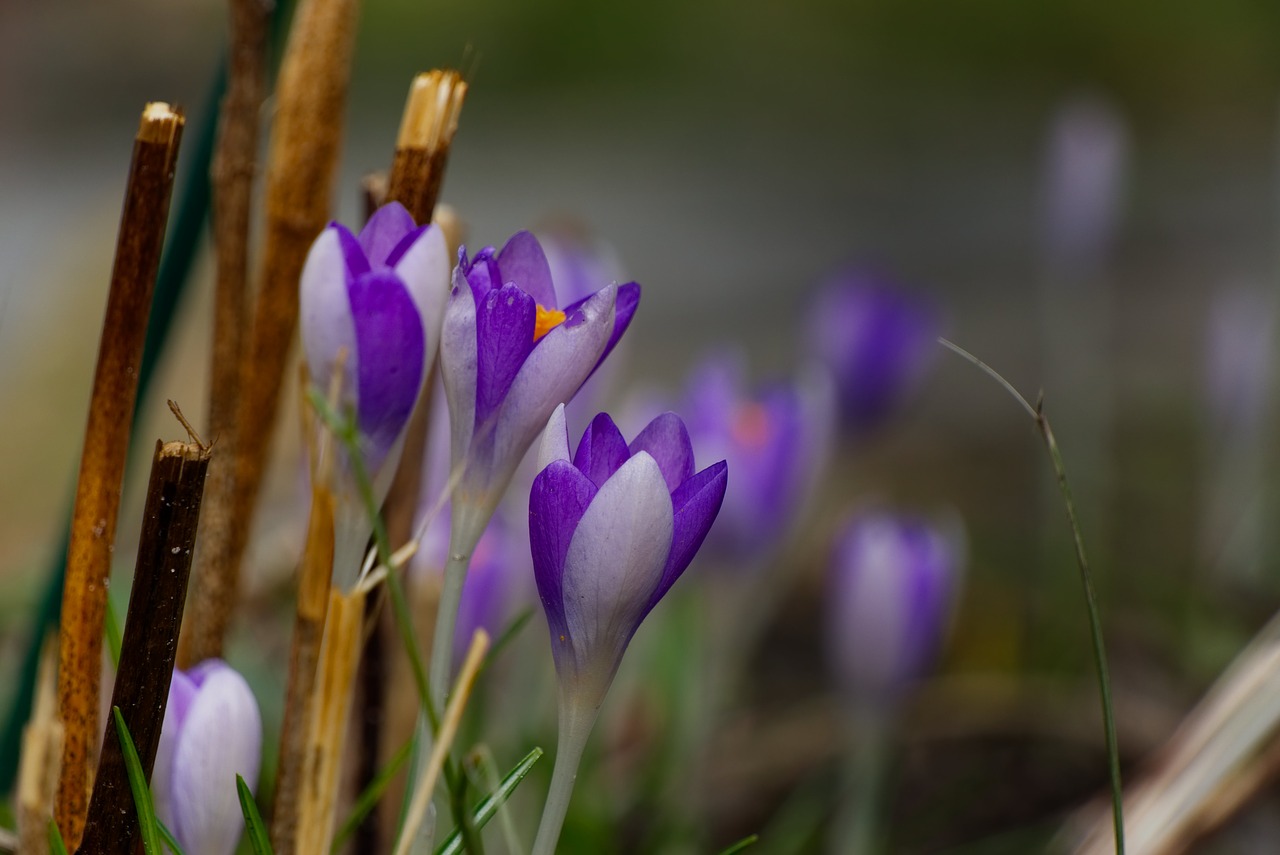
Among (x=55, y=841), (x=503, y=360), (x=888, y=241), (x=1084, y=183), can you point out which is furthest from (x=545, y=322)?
(x=888, y=241)

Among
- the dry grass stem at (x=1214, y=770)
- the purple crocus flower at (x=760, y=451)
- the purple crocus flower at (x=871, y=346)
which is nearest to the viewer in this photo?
the dry grass stem at (x=1214, y=770)

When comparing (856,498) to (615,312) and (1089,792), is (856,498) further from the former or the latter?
(615,312)

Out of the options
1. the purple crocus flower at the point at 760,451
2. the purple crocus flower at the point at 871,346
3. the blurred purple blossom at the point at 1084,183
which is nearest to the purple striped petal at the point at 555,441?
the purple crocus flower at the point at 760,451

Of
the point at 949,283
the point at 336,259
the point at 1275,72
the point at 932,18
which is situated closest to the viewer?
the point at 336,259

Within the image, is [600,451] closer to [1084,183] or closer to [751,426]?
[751,426]

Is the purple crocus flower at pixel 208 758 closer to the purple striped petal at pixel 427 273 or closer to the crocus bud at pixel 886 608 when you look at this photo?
the purple striped petal at pixel 427 273

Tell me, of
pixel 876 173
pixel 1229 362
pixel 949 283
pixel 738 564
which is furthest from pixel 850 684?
pixel 876 173

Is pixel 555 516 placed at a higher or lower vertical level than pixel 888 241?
lower
